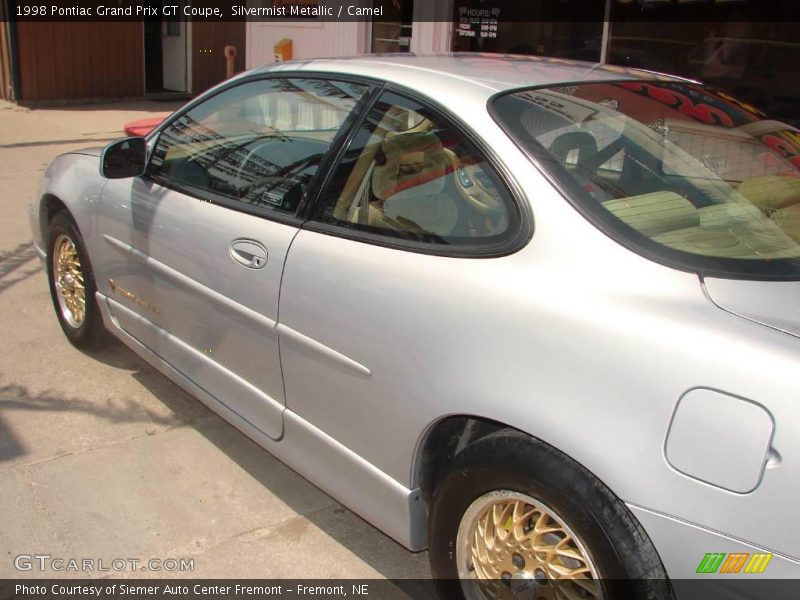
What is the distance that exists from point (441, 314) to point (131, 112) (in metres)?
12.9

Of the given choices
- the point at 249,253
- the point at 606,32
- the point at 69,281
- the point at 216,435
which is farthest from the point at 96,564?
the point at 606,32

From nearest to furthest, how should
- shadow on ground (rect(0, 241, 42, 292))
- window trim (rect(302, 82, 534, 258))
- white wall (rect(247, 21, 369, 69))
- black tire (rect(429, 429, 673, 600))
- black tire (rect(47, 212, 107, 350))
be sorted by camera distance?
black tire (rect(429, 429, 673, 600))
window trim (rect(302, 82, 534, 258))
black tire (rect(47, 212, 107, 350))
shadow on ground (rect(0, 241, 42, 292))
white wall (rect(247, 21, 369, 69))

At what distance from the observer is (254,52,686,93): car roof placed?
262 centimetres

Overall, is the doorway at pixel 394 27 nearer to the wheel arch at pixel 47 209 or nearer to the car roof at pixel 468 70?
the wheel arch at pixel 47 209

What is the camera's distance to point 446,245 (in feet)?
7.74

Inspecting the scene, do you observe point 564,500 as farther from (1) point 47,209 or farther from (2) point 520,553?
(1) point 47,209

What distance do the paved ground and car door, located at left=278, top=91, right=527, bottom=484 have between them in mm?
587

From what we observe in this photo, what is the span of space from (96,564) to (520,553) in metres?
1.56

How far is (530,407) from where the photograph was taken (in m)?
2.03

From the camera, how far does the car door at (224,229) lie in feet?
9.48

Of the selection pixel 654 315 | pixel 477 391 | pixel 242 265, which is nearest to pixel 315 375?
pixel 242 265

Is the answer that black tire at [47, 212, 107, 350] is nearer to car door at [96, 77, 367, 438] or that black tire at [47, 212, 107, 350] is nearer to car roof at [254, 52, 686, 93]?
car door at [96, 77, 367, 438]

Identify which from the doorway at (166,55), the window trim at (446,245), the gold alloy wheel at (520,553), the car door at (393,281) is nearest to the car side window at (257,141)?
the window trim at (446,245)

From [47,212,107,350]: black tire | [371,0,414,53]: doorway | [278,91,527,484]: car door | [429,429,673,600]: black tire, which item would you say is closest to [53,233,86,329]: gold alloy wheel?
[47,212,107,350]: black tire
